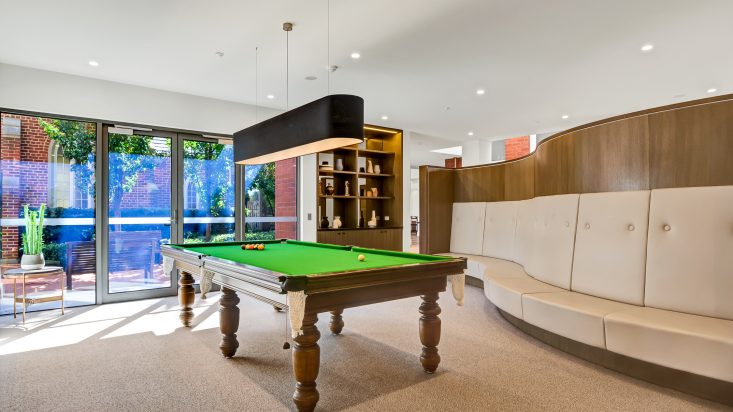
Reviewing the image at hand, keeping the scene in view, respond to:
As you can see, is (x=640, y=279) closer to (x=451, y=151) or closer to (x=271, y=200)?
(x=271, y=200)

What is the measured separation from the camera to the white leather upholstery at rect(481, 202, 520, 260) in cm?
536

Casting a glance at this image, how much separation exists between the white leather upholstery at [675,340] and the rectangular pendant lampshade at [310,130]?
2178mm

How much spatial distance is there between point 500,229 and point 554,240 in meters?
1.91

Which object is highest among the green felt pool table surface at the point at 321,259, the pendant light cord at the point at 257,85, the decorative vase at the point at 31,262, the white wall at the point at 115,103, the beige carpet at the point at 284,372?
the pendant light cord at the point at 257,85

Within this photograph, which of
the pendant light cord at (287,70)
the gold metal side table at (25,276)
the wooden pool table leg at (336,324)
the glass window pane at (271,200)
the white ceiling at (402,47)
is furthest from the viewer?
the glass window pane at (271,200)

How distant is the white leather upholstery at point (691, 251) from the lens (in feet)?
8.02

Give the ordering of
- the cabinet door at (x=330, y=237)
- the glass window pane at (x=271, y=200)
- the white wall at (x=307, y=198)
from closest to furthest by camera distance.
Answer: the glass window pane at (x=271, y=200) → the white wall at (x=307, y=198) → the cabinet door at (x=330, y=237)

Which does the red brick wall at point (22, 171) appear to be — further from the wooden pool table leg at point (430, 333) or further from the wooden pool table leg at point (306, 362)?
the wooden pool table leg at point (430, 333)

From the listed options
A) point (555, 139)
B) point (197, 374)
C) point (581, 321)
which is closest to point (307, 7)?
point (555, 139)

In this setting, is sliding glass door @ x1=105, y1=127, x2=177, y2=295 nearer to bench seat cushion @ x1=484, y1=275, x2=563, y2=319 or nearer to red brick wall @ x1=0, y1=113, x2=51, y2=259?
red brick wall @ x1=0, y1=113, x2=51, y2=259

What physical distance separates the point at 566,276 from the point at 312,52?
3261mm

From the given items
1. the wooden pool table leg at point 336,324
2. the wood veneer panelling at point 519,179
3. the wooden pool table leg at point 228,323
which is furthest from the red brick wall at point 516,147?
the wooden pool table leg at point 228,323

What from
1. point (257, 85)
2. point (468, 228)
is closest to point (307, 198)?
point (257, 85)

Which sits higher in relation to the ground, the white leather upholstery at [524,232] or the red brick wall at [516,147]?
the red brick wall at [516,147]
